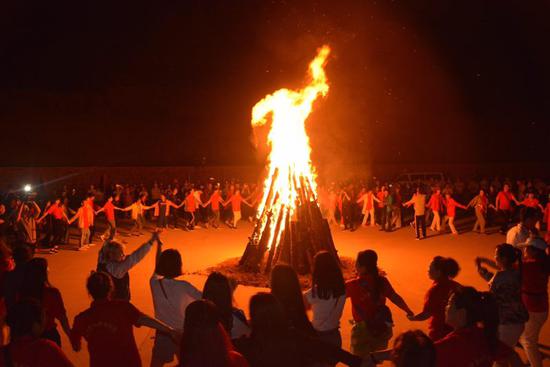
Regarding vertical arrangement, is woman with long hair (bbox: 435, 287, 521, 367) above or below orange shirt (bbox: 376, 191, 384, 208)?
below

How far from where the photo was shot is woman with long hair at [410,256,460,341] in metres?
5.01

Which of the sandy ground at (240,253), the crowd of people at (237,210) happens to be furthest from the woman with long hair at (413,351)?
the crowd of people at (237,210)

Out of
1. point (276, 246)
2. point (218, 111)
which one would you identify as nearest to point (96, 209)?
point (276, 246)

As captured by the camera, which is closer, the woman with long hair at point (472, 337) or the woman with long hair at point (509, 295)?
the woman with long hair at point (472, 337)

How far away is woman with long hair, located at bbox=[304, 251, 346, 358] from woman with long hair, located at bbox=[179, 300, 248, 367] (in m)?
1.43

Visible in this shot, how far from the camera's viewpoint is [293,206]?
12242 mm

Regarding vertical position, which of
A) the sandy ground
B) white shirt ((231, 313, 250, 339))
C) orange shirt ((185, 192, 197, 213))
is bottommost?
the sandy ground

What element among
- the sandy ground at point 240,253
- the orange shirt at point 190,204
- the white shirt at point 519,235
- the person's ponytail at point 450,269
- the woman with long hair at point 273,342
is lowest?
the sandy ground at point 240,253

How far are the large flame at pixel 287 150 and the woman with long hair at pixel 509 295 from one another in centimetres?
694

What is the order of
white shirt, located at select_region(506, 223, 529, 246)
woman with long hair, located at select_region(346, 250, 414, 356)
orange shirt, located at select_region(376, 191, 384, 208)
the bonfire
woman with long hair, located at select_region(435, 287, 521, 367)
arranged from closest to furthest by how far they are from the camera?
1. woman with long hair, located at select_region(435, 287, 521, 367)
2. woman with long hair, located at select_region(346, 250, 414, 356)
3. white shirt, located at select_region(506, 223, 529, 246)
4. the bonfire
5. orange shirt, located at select_region(376, 191, 384, 208)

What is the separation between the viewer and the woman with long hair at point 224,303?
4184 mm

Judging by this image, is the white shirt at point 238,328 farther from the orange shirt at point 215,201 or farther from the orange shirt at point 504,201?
the orange shirt at point 504,201

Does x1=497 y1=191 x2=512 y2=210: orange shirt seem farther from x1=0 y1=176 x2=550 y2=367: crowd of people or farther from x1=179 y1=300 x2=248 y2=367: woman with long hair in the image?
Answer: x1=179 y1=300 x2=248 y2=367: woman with long hair

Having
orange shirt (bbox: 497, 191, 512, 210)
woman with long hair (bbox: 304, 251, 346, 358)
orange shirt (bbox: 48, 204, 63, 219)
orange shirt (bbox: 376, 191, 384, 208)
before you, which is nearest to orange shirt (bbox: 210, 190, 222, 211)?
orange shirt (bbox: 48, 204, 63, 219)
